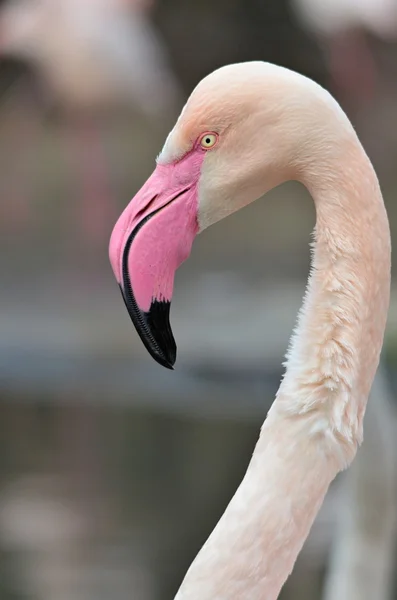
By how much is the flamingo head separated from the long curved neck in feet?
0.24

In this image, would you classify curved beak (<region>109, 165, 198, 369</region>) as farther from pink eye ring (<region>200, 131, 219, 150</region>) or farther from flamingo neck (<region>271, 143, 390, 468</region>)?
flamingo neck (<region>271, 143, 390, 468</region>)

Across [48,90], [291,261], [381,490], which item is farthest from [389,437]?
[48,90]

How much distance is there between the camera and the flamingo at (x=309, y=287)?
1.40m

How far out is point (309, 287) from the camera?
1.47m

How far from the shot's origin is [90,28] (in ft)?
25.5

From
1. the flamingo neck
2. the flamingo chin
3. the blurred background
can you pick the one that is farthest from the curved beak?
the blurred background

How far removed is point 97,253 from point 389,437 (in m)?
5.39

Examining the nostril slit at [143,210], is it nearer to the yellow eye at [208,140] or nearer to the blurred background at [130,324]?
the yellow eye at [208,140]

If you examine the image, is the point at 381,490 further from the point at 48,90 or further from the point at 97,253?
the point at 48,90

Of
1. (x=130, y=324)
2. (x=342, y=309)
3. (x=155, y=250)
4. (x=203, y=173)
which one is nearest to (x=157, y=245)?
(x=155, y=250)

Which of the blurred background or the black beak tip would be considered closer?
the black beak tip

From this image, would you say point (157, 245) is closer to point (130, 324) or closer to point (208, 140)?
point (208, 140)

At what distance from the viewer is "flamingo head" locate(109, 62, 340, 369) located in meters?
1.40

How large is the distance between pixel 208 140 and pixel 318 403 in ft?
1.18
